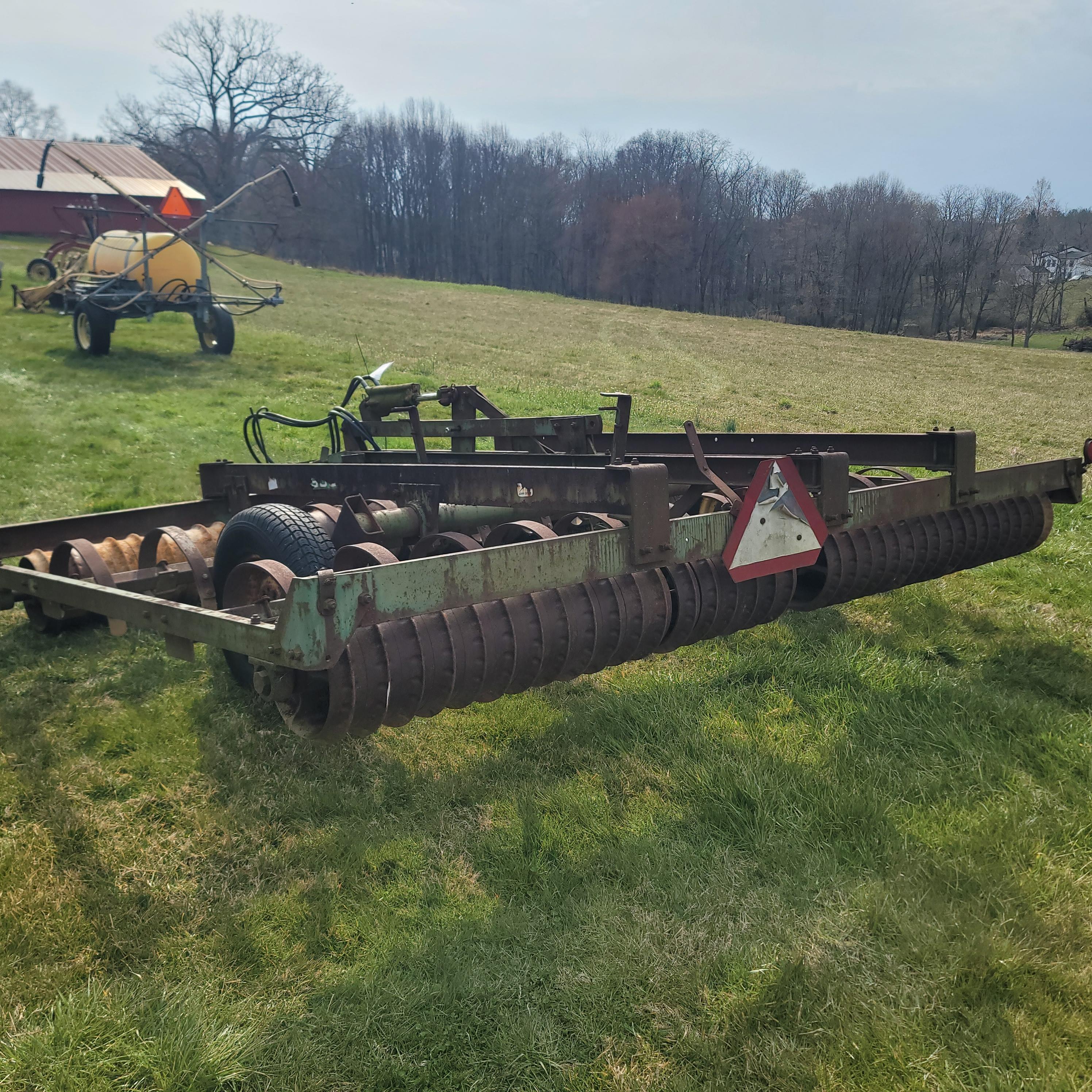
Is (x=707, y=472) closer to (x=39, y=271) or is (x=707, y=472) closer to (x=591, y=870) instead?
(x=591, y=870)

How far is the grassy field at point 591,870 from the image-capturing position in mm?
2322

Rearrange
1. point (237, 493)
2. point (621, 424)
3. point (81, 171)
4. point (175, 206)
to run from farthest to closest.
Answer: point (81, 171) → point (175, 206) → point (237, 493) → point (621, 424)

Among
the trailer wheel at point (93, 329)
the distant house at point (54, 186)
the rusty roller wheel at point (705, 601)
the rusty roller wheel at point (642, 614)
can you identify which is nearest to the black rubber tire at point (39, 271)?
the trailer wheel at point (93, 329)

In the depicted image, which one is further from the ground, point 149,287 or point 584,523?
point 149,287

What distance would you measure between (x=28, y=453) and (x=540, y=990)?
8.23m

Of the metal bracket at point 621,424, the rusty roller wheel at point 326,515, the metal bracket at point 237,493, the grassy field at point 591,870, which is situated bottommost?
the grassy field at point 591,870

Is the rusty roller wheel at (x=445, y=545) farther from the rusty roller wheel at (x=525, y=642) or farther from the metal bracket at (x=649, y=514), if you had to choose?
the metal bracket at (x=649, y=514)

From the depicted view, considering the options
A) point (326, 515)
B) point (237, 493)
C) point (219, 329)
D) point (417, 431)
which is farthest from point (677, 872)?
point (219, 329)

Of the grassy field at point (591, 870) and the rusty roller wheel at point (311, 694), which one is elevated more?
the rusty roller wheel at point (311, 694)

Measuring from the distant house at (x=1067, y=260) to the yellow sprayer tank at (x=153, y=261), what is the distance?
43072mm

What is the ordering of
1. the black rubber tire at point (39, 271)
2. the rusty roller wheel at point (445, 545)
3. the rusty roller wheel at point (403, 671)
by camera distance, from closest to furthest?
the rusty roller wheel at point (403, 671) < the rusty roller wheel at point (445, 545) < the black rubber tire at point (39, 271)

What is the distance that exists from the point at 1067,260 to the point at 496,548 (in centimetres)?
5107

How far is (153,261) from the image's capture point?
587 inches

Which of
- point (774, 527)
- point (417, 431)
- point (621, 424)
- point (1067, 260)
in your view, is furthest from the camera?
point (1067, 260)
